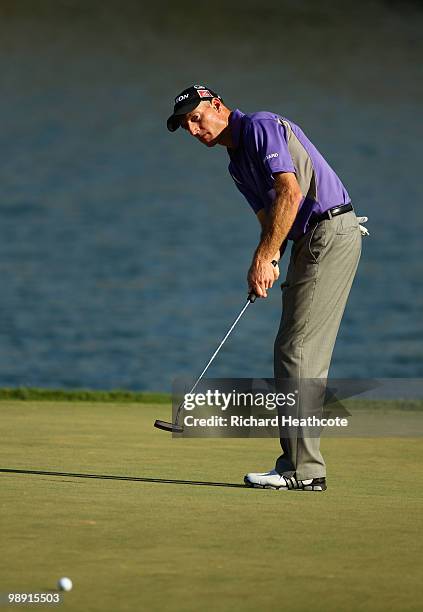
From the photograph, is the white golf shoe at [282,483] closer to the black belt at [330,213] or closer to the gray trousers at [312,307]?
the gray trousers at [312,307]

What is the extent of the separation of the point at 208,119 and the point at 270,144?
11.6 inches

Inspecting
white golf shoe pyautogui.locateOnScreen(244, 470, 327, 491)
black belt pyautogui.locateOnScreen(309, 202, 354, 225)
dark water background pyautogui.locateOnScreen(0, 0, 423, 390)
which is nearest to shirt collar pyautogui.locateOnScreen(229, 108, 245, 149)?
black belt pyautogui.locateOnScreen(309, 202, 354, 225)

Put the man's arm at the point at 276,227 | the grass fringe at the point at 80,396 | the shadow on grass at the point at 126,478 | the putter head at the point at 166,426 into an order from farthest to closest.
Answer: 1. the grass fringe at the point at 80,396
2. the putter head at the point at 166,426
3. the shadow on grass at the point at 126,478
4. the man's arm at the point at 276,227

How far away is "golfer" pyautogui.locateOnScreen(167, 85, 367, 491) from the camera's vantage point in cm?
497

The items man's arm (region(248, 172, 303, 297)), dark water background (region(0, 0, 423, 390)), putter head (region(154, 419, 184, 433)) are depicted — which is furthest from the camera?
dark water background (region(0, 0, 423, 390))

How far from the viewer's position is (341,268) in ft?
16.7

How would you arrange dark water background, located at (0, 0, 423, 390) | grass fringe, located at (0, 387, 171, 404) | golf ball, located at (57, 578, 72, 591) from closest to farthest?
1. golf ball, located at (57, 578, 72, 591)
2. grass fringe, located at (0, 387, 171, 404)
3. dark water background, located at (0, 0, 423, 390)

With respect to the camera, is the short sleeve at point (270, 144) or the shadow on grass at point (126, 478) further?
the shadow on grass at point (126, 478)

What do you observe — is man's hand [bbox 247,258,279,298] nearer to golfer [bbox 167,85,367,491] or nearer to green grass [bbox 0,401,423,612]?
golfer [bbox 167,85,367,491]

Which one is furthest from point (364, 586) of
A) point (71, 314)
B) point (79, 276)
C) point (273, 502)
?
point (79, 276)

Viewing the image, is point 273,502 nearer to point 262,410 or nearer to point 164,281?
point 262,410

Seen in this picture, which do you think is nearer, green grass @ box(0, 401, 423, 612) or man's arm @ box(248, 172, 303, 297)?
green grass @ box(0, 401, 423, 612)

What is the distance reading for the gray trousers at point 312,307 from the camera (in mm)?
5031

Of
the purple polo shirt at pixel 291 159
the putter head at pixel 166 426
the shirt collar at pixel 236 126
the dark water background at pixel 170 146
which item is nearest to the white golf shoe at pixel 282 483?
the putter head at pixel 166 426
